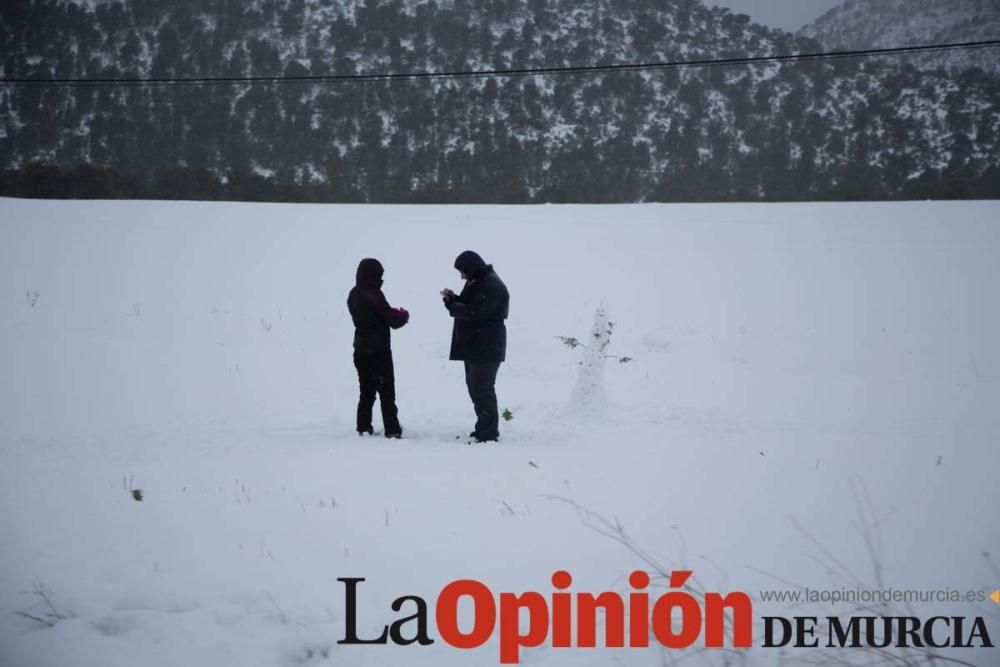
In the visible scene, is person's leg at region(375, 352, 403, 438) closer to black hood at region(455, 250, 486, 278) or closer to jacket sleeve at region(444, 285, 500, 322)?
jacket sleeve at region(444, 285, 500, 322)

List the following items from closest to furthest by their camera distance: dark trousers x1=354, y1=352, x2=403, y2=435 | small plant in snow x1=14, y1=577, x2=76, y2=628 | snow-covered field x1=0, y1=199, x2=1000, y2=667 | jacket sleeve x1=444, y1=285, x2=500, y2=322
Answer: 1. small plant in snow x1=14, y1=577, x2=76, y2=628
2. snow-covered field x1=0, y1=199, x2=1000, y2=667
3. jacket sleeve x1=444, y1=285, x2=500, y2=322
4. dark trousers x1=354, y1=352, x2=403, y2=435

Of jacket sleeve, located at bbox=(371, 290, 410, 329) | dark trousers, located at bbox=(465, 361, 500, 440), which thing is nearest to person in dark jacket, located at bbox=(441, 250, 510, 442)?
dark trousers, located at bbox=(465, 361, 500, 440)

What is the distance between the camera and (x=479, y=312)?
19.3 ft

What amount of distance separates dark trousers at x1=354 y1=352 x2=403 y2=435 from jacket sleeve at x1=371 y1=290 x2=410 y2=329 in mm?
327

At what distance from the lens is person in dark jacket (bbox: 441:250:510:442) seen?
5.91m

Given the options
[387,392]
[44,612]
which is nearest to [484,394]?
[387,392]

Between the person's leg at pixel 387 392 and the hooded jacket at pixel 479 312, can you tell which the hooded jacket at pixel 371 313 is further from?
the hooded jacket at pixel 479 312

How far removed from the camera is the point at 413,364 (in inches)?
444

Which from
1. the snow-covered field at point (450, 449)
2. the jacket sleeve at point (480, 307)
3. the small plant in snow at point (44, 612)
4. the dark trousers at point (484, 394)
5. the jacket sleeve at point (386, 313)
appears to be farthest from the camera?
the jacket sleeve at point (386, 313)

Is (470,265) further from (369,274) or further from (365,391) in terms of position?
(365,391)

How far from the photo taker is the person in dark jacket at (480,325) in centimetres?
591

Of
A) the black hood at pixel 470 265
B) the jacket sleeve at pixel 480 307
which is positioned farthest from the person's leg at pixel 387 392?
the black hood at pixel 470 265

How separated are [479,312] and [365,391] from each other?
1547mm

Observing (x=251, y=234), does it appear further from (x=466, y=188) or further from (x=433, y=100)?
(x=433, y=100)
